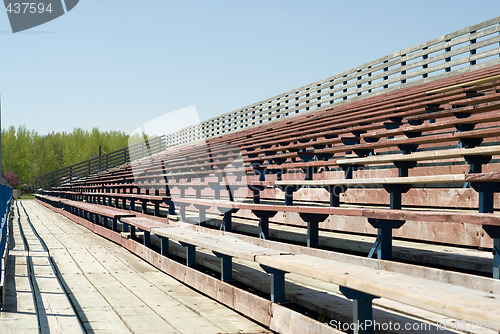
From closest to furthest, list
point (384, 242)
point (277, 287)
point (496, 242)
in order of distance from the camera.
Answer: point (496, 242)
point (277, 287)
point (384, 242)

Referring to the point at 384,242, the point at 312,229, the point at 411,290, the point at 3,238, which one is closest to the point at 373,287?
the point at 411,290

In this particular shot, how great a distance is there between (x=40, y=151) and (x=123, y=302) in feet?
248

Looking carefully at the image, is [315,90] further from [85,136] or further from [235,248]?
[85,136]

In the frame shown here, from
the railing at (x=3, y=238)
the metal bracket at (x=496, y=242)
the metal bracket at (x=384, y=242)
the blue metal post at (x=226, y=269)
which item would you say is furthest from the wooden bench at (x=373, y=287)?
the railing at (x=3, y=238)

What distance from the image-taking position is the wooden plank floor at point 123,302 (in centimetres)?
341

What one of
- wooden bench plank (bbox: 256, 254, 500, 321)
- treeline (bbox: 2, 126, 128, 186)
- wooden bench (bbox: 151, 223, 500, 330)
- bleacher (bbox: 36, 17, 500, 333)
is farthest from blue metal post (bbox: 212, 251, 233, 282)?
treeline (bbox: 2, 126, 128, 186)

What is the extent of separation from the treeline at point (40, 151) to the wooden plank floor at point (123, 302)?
66.6 metres

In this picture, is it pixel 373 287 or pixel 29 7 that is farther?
pixel 29 7

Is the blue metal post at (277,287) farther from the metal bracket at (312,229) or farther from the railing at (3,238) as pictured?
the railing at (3,238)

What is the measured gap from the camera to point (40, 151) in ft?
240

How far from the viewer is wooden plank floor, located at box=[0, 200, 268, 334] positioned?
134 inches

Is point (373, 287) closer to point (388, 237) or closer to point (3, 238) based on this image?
point (388, 237)

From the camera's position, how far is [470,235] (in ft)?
13.4

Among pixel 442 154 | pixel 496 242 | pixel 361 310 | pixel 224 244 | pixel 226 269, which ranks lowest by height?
pixel 226 269
